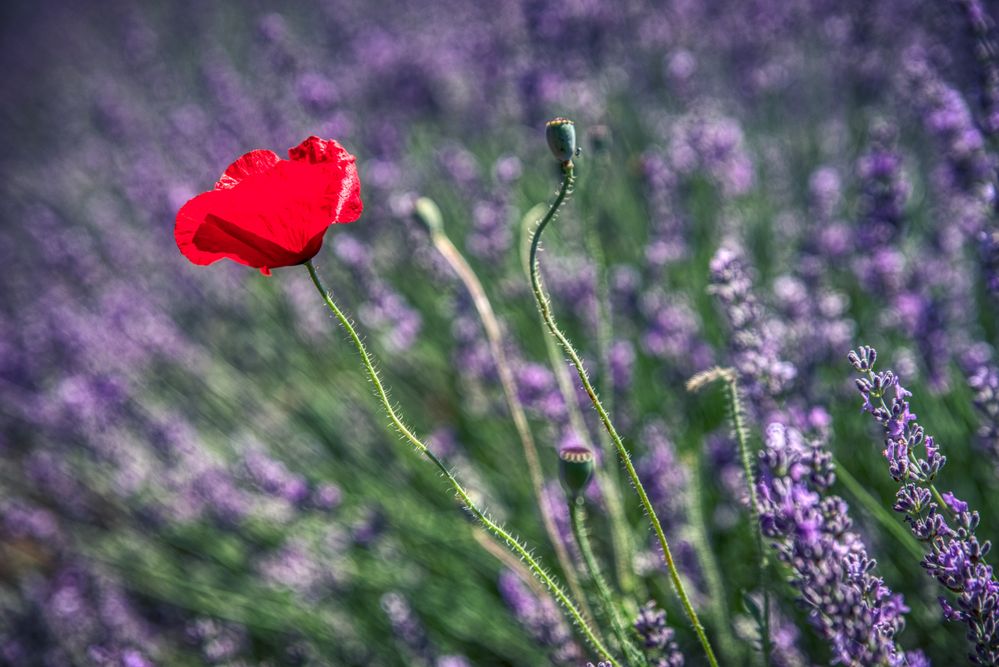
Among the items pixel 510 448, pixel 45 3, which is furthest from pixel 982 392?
pixel 45 3

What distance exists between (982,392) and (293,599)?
68.7 inches

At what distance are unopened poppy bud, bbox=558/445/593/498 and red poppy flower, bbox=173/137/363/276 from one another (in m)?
0.43

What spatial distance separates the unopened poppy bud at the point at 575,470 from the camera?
996mm

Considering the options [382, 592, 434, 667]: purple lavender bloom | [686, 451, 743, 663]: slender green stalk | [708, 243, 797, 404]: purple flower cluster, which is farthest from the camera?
[382, 592, 434, 667]: purple lavender bloom

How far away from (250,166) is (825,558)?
0.89m

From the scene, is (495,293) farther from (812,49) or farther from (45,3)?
(45,3)

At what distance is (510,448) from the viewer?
7.61 feet

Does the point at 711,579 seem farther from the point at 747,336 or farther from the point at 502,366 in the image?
the point at 502,366

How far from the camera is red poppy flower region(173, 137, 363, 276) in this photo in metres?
0.91

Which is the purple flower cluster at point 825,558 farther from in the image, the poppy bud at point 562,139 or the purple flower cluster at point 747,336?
the poppy bud at point 562,139

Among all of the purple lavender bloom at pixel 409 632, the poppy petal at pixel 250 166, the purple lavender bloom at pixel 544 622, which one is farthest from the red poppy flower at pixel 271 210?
the purple lavender bloom at pixel 409 632

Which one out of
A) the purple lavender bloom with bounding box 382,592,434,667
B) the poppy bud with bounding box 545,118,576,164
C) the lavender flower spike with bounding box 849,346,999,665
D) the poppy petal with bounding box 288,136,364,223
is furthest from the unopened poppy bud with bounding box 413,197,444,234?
the lavender flower spike with bounding box 849,346,999,665

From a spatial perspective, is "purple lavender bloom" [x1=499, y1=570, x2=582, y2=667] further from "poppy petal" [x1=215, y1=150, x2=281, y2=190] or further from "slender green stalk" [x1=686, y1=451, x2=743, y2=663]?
"poppy petal" [x1=215, y1=150, x2=281, y2=190]

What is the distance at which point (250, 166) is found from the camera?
3.21 ft
